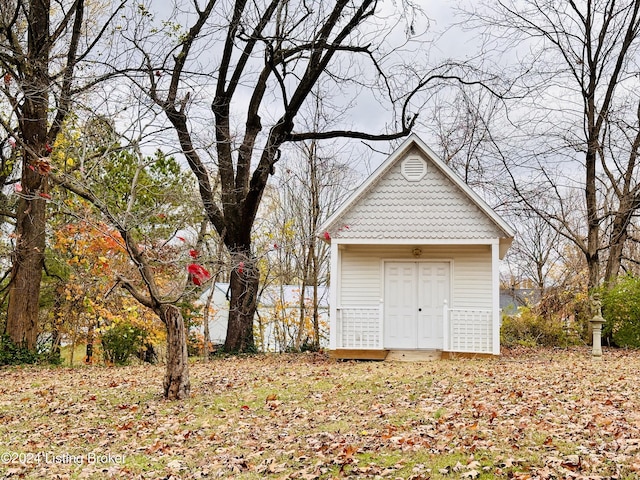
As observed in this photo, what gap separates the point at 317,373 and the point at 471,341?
404 cm

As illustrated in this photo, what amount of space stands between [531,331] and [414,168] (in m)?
7.41

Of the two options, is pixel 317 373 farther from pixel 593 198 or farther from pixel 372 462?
pixel 593 198

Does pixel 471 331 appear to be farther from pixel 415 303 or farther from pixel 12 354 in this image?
pixel 12 354

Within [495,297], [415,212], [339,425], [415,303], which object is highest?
[415,212]

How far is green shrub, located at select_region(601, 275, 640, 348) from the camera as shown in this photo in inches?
697

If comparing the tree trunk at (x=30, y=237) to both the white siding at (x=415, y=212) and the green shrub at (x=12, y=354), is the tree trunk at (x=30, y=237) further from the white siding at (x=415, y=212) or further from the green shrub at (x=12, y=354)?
the white siding at (x=415, y=212)

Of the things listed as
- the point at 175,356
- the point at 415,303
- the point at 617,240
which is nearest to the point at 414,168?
the point at 415,303

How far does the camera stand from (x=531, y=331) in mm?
19328

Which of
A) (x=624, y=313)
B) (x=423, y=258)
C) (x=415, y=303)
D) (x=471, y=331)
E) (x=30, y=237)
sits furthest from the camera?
(x=624, y=313)

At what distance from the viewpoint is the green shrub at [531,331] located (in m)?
18.8

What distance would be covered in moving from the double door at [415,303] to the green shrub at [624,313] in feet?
18.9

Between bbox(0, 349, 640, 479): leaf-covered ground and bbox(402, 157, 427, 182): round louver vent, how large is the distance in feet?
15.5

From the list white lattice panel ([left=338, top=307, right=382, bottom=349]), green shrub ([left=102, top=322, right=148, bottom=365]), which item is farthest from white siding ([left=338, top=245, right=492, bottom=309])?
green shrub ([left=102, top=322, right=148, bottom=365])

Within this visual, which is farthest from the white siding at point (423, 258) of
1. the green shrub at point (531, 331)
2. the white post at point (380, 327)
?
the green shrub at point (531, 331)
